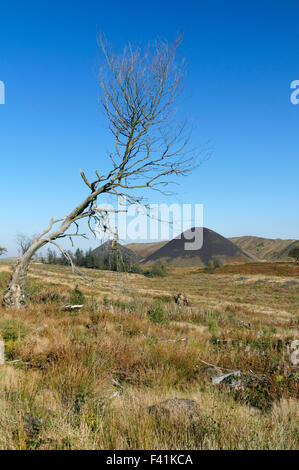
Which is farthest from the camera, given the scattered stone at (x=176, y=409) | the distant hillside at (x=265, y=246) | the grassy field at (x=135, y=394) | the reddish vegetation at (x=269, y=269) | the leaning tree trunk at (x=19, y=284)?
the distant hillside at (x=265, y=246)

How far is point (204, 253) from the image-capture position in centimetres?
8331

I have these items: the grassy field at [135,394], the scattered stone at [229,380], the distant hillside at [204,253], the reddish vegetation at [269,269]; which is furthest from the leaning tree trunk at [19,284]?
the distant hillside at [204,253]

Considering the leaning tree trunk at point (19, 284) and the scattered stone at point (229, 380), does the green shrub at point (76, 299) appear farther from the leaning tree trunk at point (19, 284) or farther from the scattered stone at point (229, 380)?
the scattered stone at point (229, 380)

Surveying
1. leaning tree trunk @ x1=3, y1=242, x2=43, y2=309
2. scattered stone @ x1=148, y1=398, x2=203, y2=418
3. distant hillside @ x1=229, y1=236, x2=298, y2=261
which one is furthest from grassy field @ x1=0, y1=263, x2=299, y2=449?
distant hillside @ x1=229, y1=236, x2=298, y2=261

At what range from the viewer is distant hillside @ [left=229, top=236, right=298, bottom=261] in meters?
102

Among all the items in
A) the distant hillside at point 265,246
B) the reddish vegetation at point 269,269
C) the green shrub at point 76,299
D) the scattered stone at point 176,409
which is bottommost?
the reddish vegetation at point 269,269

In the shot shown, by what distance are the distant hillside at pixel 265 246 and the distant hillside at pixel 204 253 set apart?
15.9 metres

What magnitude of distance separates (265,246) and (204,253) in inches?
1510

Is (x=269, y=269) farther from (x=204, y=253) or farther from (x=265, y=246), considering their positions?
(x=265, y=246)

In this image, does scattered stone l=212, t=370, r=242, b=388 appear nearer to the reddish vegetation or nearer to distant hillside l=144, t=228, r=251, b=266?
the reddish vegetation

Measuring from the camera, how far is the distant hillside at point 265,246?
10167cm

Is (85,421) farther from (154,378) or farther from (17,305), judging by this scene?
(17,305)

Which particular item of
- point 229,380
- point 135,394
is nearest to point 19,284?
point 135,394
